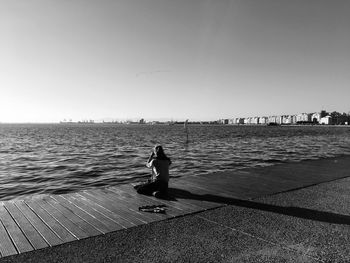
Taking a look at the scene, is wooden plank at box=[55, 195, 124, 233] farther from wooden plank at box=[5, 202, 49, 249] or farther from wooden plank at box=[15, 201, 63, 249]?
wooden plank at box=[5, 202, 49, 249]

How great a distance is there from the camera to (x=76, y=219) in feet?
23.7

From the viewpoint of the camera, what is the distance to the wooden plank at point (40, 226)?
5.96 metres

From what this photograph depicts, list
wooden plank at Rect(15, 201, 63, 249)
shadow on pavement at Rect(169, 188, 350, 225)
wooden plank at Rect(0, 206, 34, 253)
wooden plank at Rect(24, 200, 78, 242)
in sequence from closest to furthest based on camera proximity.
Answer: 1. wooden plank at Rect(0, 206, 34, 253)
2. wooden plank at Rect(15, 201, 63, 249)
3. wooden plank at Rect(24, 200, 78, 242)
4. shadow on pavement at Rect(169, 188, 350, 225)

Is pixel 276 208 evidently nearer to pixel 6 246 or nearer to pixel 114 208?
pixel 114 208

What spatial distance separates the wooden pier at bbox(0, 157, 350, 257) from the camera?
6.24m

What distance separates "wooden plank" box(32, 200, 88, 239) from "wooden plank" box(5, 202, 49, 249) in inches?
22.6

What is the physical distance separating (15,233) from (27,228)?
29 centimetres

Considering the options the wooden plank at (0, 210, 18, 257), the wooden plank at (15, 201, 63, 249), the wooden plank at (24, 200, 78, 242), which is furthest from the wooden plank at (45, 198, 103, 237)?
the wooden plank at (0, 210, 18, 257)

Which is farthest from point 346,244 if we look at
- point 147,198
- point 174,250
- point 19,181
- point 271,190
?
point 19,181

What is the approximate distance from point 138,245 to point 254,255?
6.62 ft

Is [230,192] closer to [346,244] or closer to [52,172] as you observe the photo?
[346,244]

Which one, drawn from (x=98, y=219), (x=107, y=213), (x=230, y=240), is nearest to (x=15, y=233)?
(x=98, y=219)

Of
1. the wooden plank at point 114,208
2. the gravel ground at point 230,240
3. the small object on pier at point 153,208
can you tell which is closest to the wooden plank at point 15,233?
the gravel ground at point 230,240

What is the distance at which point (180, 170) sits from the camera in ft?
73.8
